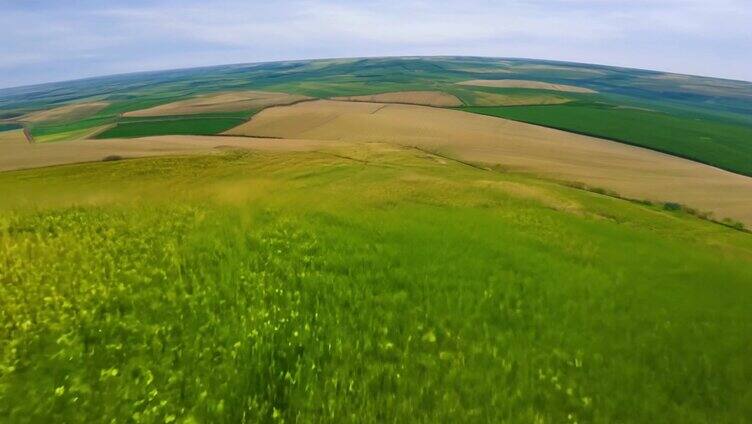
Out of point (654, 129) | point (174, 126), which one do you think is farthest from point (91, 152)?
point (654, 129)

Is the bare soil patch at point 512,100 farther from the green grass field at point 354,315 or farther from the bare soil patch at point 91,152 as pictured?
the green grass field at point 354,315

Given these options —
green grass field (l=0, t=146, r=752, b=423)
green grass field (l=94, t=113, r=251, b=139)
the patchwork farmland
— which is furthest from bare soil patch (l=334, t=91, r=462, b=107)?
green grass field (l=0, t=146, r=752, b=423)

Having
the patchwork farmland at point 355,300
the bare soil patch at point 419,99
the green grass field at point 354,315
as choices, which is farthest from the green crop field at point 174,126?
the green grass field at point 354,315

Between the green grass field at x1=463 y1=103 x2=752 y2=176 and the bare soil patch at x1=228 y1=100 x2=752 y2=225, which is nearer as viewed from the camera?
the bare soil patch at x1=228 y1=100 x2=752 y2=225

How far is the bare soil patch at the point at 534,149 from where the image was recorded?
105 ft

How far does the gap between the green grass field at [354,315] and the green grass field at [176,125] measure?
1516 inches

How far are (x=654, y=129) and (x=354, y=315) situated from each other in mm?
74812

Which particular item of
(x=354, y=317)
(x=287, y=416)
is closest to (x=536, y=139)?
(x=354, y=317)

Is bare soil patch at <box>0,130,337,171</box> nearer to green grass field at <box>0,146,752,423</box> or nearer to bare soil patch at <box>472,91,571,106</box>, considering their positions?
green grass field at <box>0,146,752,423</box>

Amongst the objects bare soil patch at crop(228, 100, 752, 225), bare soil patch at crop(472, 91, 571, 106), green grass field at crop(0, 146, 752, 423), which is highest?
bare soil patch at crop(472, 91, 571, 106)

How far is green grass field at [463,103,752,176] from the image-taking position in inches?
2029

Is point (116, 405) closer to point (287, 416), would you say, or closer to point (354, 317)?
point (287, 416)

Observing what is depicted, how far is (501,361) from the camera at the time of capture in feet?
27.5

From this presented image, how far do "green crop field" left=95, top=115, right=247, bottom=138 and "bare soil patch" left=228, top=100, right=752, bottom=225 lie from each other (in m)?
3.61
